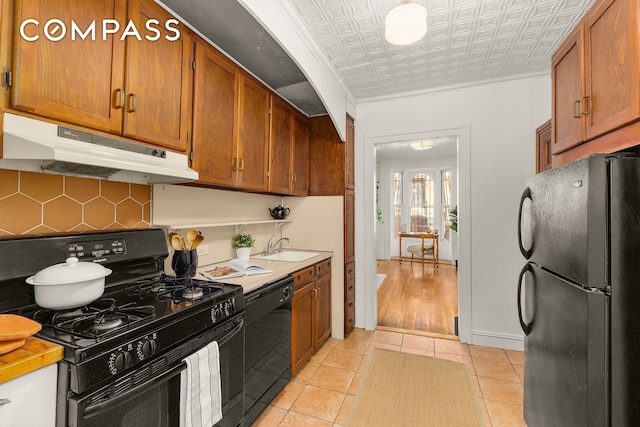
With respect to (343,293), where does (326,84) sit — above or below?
above

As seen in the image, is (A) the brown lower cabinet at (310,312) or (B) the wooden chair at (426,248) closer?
(A) the brown lower cabinet at (310,312)

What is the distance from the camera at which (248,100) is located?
219 cm

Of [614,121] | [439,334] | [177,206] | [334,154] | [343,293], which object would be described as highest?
A: [334,154]

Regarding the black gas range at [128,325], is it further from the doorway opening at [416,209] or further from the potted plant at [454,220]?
the potted plant at [454,220]

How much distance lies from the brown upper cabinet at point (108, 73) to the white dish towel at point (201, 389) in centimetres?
107

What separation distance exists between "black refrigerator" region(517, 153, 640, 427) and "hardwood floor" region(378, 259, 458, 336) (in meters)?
1.99

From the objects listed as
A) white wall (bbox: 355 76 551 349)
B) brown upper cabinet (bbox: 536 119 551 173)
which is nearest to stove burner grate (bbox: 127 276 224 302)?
white wall (bbox: 355 76 551 349)

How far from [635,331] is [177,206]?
2.38m

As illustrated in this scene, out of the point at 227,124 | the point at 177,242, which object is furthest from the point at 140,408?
the point at 227,124

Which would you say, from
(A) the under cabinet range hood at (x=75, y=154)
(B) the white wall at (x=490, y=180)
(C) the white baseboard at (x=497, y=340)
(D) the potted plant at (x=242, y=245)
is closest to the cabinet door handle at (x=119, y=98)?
(A) the under cabinet range hood at (x=75, y=154)

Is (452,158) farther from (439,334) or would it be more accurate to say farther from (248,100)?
(248,100)

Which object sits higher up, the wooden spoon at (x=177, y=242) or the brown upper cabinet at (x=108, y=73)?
the brown upper cabinet at (x=108, y=73)

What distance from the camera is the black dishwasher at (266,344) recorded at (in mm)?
1688

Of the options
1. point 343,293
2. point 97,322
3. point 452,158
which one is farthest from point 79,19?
point 452,158
